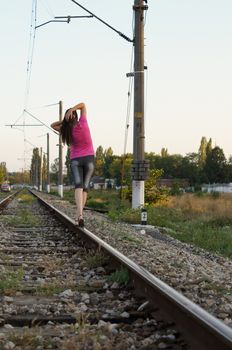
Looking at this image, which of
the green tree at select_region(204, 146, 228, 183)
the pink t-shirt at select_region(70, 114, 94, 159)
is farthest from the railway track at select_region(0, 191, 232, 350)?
the green tree at select_region(204, 146, 228, 183)

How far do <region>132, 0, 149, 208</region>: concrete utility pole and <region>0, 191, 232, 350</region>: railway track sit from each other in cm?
758

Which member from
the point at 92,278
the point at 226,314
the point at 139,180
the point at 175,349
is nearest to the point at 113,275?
the point at 92,278

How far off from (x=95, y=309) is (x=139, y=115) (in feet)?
35.2

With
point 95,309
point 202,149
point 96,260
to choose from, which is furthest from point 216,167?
point 95,309

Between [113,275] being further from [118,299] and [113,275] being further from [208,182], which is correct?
[208,182]

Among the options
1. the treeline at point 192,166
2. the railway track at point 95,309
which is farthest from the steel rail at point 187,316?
the treeline at point 192,166

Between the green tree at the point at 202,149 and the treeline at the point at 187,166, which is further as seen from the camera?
the green tree at the point at 202,149

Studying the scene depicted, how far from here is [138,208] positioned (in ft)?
47.6

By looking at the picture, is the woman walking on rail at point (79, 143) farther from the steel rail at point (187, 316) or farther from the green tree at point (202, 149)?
the green tree at point (202, 149)

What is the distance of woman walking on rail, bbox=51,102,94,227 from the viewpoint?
8445mm

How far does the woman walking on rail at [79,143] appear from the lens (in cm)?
845

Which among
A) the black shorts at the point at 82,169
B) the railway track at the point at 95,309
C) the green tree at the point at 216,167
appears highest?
the green tree at the point at 216,167

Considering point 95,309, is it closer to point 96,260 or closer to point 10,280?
point 10,280

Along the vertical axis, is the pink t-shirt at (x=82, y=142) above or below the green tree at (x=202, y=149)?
below
